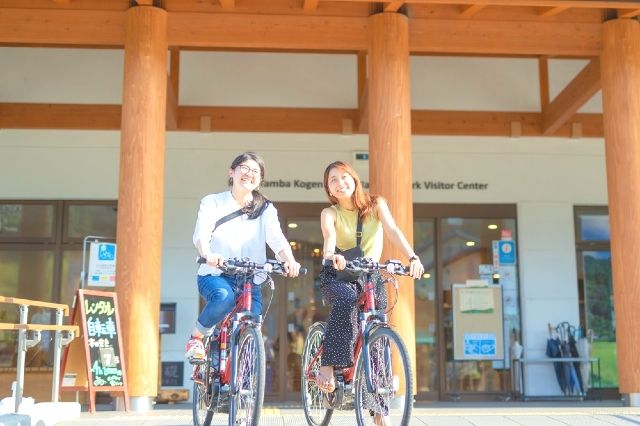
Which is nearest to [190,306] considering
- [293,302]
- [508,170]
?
[293,302]

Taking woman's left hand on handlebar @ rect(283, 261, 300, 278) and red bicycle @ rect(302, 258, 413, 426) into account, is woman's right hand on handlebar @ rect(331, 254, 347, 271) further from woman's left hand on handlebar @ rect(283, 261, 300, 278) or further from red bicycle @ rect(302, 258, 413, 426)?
woman's left hand on handlebar @ rect(283, 261, 300, 278)

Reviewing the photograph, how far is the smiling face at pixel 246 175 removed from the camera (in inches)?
178

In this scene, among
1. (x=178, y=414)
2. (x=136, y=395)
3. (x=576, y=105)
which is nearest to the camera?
(x=178, y=414)

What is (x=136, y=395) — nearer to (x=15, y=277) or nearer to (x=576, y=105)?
(x=15, y=277)

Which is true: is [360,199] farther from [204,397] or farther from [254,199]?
[204,397]

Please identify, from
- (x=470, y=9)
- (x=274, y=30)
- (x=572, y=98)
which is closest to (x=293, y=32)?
(x=274, y=30)

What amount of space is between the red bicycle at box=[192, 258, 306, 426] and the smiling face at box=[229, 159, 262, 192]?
0.49 meters

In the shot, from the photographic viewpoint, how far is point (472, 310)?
35.0 ft

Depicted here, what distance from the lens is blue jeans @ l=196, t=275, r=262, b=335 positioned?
429 cm

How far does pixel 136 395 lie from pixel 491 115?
595cm

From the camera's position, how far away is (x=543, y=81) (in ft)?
35.1

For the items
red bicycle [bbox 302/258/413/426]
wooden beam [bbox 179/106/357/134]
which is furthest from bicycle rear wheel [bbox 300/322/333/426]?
wooden beam [bbox 179/106/357/134]

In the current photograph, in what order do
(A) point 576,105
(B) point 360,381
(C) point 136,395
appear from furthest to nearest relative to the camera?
(A) point 576,105
(C) point 136,395
(B) point 360,381

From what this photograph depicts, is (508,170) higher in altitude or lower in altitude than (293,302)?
higher
